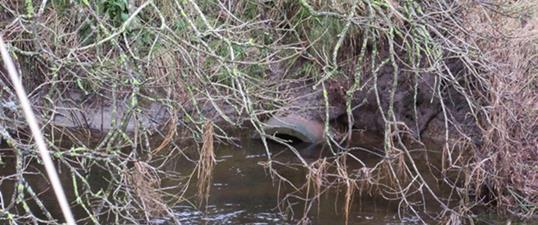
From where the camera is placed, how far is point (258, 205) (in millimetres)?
6441

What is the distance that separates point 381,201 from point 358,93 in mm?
2445

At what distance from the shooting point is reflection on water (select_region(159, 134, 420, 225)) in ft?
19.9

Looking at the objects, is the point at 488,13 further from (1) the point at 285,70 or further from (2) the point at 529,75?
(1) the point at 285,70

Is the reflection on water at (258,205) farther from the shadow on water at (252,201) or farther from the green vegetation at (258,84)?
the green vegetation at (258,84)

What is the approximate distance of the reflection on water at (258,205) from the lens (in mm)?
6074

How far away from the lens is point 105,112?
865cm

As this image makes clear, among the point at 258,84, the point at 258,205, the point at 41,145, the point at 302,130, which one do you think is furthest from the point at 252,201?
the point at 41,145

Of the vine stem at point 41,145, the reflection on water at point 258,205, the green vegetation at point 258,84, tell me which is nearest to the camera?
the vine stem at point 41,145

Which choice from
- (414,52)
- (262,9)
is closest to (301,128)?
(262,9)

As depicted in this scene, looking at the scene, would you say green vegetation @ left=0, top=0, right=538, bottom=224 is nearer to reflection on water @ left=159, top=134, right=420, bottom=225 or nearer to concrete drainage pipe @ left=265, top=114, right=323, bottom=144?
reflection on water @ left=159, top=134, right=420, bottom=225

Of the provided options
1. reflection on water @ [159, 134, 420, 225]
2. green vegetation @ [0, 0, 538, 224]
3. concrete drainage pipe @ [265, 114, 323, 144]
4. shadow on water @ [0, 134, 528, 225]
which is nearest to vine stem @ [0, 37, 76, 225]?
green vegetation @ [0, 0, 538, 224]

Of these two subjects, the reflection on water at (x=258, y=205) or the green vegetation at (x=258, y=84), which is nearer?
the green vegetation at (x=258, y=84)

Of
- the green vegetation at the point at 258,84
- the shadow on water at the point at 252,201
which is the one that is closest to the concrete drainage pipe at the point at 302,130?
the green vegetation at the point at 258,84

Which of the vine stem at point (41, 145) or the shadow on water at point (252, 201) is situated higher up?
the vine stem at point (41, 145)
